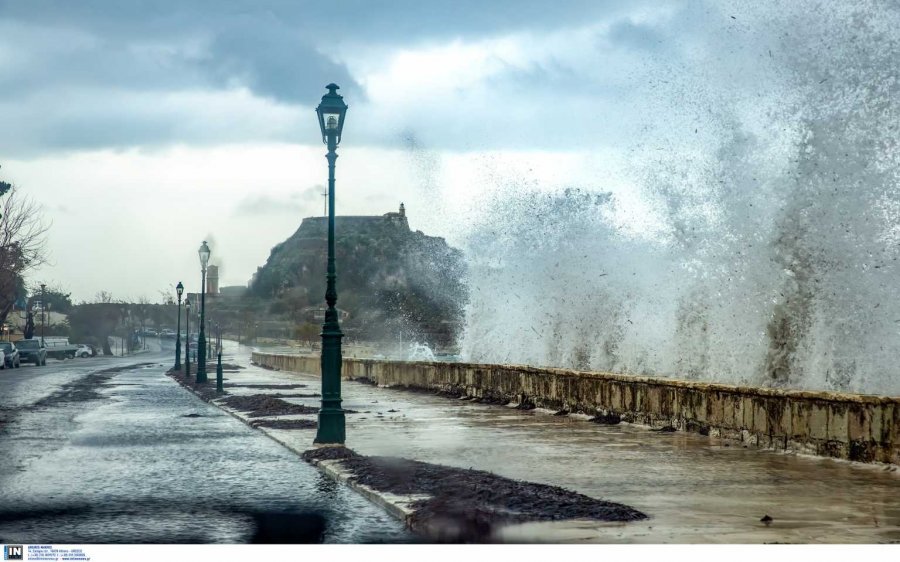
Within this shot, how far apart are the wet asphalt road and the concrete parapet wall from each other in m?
4.92

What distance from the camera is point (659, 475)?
37.3 ft

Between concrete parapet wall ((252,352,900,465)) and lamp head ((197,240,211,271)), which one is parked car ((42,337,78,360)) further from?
concrete parapet wall ((252,352,900,465))

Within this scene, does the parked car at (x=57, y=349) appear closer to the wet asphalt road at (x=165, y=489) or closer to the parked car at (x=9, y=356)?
A: the parked car at (x=9, y=356)

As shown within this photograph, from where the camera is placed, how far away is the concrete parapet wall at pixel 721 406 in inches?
459

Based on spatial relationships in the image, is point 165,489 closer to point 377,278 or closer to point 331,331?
point 331,331

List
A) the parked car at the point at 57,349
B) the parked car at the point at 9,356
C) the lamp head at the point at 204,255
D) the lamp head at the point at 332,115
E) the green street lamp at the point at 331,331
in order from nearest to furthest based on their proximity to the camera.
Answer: the green street lamp at the point at 331,331 < the lamp head at the point at 332,115 < the lamp head at the point at 204,255 < the parked car at the point at 9,356 < the parked car at the point at 57,349

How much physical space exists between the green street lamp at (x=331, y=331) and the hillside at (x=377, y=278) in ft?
99.2

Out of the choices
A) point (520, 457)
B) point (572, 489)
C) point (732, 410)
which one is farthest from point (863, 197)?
point (572, 489)

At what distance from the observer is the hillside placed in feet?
188

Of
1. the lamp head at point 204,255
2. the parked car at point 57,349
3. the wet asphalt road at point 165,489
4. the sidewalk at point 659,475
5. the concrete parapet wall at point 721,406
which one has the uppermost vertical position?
the lamp head at point 204,255

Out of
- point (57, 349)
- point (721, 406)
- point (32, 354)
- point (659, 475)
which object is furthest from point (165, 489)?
point (57, 349)

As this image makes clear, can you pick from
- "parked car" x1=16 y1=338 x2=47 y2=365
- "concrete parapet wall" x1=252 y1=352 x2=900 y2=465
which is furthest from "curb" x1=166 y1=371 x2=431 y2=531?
"parked car" x1=16 y1=338 x2=47 y2=365

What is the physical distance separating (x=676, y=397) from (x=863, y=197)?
5364 millimetres

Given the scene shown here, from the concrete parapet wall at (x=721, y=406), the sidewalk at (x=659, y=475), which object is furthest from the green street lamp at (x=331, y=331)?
the concrete parapet wall at (x=721, y=406)
